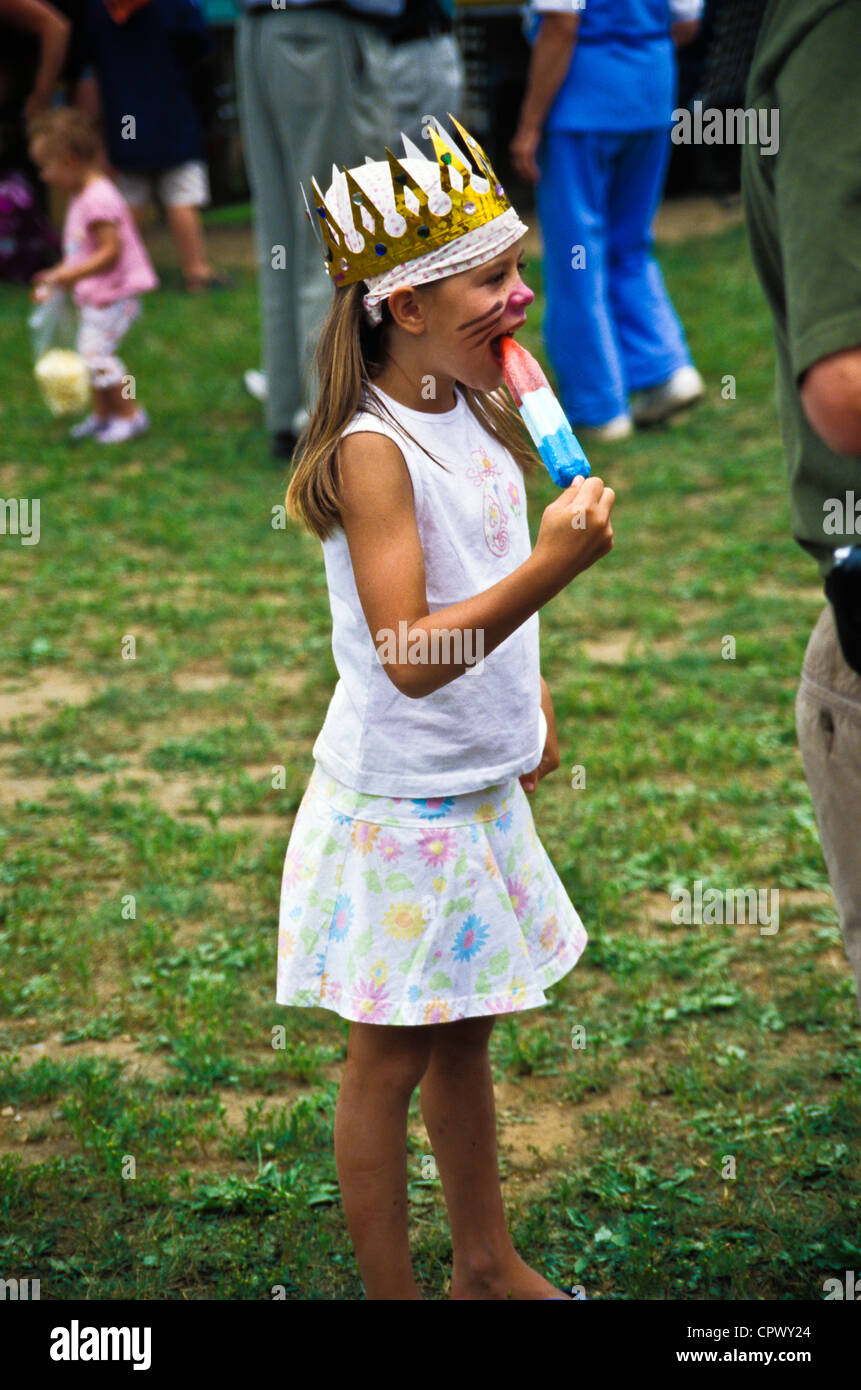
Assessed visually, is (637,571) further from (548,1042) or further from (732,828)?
(548,1042)

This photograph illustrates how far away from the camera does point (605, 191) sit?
21.2 feet

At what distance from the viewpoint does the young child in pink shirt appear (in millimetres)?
7137

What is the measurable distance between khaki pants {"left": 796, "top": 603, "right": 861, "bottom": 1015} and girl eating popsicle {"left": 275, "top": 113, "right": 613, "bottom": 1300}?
335 mm

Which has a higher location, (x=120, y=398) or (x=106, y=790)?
(x=120, y=398)

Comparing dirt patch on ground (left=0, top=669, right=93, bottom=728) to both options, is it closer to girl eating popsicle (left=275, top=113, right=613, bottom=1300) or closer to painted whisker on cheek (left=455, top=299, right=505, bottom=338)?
girl eating popsicle (left=275, top=113, right=613, bottom=1300)

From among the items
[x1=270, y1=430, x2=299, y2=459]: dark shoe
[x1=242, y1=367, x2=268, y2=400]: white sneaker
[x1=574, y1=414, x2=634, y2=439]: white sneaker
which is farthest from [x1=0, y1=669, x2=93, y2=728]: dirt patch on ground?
[x1=242, y1=367, x2=268, y2=400]: white sneaker

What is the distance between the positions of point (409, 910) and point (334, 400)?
2.16 ft

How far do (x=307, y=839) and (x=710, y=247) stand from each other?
8.85m

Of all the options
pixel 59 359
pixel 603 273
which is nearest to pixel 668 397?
pixel 603 273

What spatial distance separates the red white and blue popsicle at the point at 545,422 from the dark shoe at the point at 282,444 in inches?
193

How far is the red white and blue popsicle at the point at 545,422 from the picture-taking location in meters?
1.79

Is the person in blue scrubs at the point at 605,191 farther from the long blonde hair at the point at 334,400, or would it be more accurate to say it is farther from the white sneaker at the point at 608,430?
the long blonde hair at the point at 334,400

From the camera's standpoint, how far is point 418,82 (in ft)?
22.0
